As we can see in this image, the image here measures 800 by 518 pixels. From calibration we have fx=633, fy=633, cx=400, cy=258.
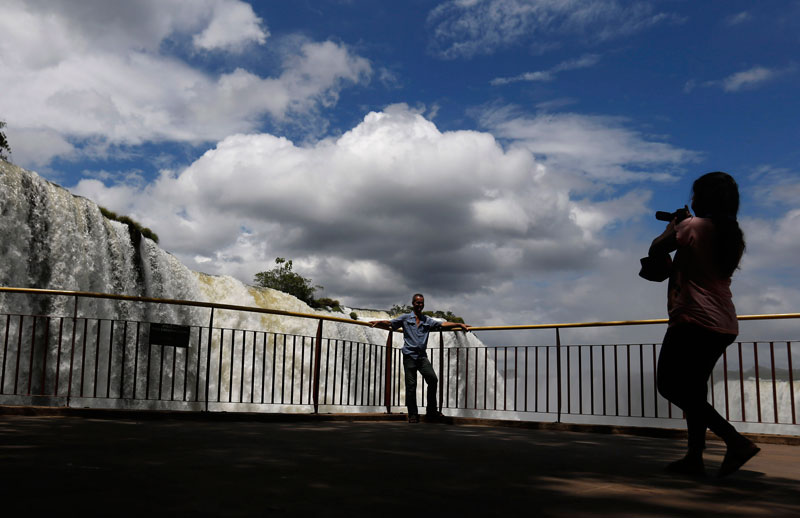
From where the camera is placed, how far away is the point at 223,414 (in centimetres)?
780

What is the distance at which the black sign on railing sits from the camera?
811 centimetres

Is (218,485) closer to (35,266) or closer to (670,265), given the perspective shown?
(670,265)

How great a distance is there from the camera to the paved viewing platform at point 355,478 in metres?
2.47

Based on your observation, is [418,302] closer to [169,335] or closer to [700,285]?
[169,335]

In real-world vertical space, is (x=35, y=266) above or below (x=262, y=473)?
above

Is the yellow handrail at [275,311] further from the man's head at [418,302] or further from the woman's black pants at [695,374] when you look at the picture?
the woman's black pants at [695,374]

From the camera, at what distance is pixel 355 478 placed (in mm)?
3168

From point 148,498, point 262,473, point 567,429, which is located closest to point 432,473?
point 262,473

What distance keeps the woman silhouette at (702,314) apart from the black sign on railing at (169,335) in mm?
6265

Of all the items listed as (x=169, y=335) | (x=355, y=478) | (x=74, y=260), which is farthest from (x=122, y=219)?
(x=355, y=478)

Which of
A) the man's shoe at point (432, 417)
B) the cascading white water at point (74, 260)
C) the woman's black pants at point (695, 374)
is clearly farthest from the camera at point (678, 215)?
the cascading white water at point (74, 260)

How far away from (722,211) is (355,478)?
99.5 inches

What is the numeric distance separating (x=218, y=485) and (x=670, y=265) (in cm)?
274

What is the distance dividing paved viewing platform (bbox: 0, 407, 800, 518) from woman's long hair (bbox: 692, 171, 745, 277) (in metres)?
1.22
